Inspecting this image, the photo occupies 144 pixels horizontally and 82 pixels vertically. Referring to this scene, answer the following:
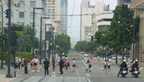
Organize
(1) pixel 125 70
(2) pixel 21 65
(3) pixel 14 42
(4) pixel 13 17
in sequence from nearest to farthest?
(3) pixel 14 42, (1) pixel 125 70, (2) pixel 21 65, (4) pixel 13 17

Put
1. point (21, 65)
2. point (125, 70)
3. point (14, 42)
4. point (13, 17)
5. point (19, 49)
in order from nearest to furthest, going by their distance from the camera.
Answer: point (14, 42) → point (125, 70) → point (21, 65) → point (19, 49) → point (13, 17)

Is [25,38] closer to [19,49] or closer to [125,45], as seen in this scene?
[19,49]

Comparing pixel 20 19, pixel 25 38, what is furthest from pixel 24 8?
pixel 25 38

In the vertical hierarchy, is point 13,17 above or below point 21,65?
above

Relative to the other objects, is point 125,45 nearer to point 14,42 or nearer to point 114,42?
point 114,42

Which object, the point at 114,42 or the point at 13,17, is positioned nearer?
the point at 114,42

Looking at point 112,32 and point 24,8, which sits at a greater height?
point 24,8

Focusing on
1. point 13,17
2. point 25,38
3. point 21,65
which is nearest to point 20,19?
point 13,17

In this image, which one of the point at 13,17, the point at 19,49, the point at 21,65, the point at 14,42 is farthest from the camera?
the point at 13,17

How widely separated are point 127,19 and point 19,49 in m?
23.2

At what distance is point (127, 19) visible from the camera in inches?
2879

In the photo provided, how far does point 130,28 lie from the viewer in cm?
7519

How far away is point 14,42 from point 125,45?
151 feet

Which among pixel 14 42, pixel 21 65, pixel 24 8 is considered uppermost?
pixel 24 8
